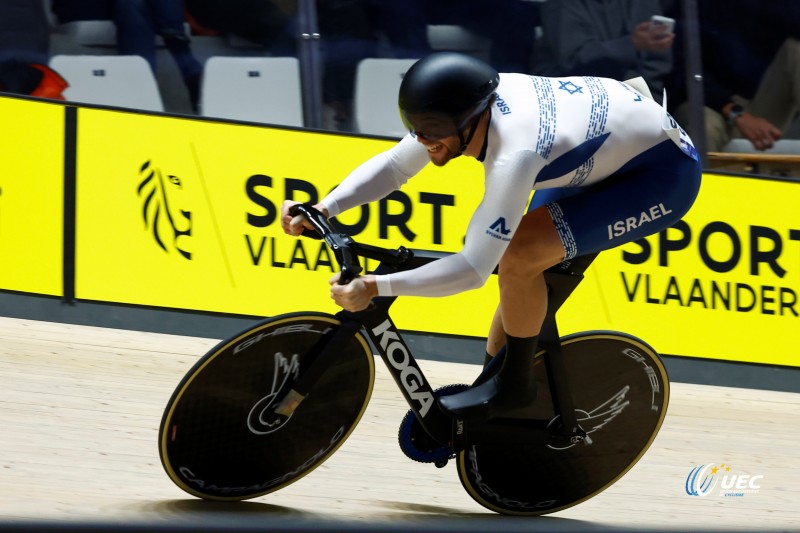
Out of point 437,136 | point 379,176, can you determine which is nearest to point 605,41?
point 379,176

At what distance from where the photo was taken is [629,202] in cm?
380

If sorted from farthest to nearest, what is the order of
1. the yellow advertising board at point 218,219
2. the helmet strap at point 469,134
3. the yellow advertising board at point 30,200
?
the yellow advertising board at point 218,219 → the yellow advertising board at point 30,200 → the helmet strap at point 469,134

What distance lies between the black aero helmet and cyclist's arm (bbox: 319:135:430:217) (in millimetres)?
299

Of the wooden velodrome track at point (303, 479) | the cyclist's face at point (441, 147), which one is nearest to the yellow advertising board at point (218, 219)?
the wooden velodrome track at point (303, 479)

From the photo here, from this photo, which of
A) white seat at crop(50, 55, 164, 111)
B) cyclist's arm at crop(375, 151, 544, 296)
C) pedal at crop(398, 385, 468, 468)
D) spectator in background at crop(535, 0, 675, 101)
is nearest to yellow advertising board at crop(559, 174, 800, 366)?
spectator in background at crop(535, 0, 675, 101)

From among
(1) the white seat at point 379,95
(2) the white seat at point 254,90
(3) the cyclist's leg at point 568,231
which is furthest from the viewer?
(1) the white seat at point 379,95

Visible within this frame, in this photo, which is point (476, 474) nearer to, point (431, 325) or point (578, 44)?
A: point (431, 325)

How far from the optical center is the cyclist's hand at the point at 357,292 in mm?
3436

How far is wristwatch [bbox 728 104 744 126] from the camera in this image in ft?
26.3

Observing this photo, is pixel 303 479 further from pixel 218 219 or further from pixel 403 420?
pixel 218 219

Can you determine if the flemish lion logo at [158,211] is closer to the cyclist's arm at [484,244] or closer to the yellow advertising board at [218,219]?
the yellow advertising board at [218,219]

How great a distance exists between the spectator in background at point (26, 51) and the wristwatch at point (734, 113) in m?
4.06

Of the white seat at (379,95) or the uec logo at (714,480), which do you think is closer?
the uec logo at (714,480)

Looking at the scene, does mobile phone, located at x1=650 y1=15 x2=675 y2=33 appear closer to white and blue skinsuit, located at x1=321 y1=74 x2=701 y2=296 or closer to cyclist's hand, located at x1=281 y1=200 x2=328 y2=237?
white and blue skinsuit, located at x1=321 y1=74 x2=701 y2=296
